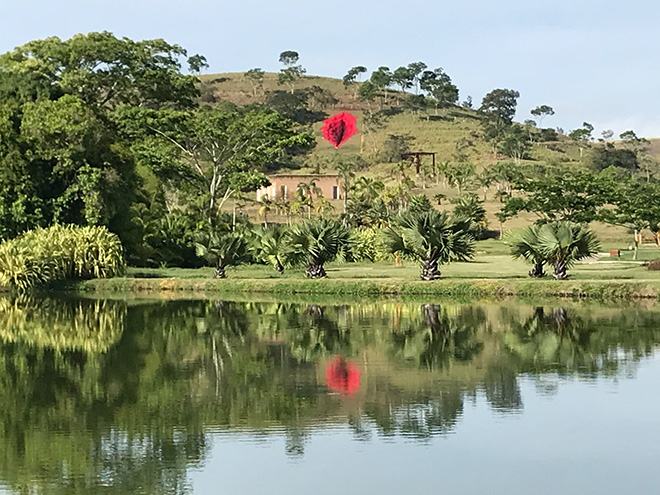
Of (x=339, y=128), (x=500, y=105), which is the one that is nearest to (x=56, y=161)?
(x=339, y=128)

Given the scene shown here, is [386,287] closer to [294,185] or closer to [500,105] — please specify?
[294,185]

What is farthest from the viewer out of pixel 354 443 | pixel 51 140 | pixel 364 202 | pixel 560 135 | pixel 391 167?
pixel 560 135

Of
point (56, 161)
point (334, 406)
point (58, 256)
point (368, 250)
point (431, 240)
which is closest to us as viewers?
point (334, 406)

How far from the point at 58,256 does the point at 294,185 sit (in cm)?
5785

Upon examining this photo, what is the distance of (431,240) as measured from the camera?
105ft

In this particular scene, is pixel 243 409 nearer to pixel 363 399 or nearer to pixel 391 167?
pixel 363 399

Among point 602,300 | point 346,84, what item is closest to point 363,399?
point 602,300

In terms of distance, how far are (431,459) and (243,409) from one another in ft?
11.4

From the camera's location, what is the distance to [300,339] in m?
21.5

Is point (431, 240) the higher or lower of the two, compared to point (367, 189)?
lower

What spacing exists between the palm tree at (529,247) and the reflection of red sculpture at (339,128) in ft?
239

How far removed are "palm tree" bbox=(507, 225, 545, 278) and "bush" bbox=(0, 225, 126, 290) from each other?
13.1 m

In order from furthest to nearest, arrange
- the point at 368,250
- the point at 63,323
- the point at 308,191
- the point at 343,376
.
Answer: the point at 308,191 → the point at 368,250 → the point at 63,323 → the point at 343,376

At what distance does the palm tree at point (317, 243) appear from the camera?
34.0m
